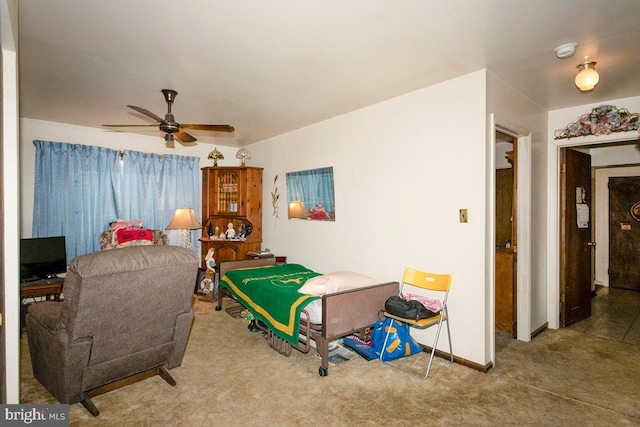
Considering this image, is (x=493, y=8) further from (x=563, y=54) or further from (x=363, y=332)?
(x=363, y=332)

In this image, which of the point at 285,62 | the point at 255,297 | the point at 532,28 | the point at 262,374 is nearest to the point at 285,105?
the point at 285,62

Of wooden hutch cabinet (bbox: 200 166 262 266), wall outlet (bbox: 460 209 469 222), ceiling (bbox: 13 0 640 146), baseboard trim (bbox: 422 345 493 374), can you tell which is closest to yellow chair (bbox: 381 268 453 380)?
baseboard trim (bbox: 422 345 493 374)

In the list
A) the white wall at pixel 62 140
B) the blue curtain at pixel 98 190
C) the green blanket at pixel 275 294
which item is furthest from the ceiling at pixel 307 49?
the green blanket at pixel 275 294

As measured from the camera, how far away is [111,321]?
215cm

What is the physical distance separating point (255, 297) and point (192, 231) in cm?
282

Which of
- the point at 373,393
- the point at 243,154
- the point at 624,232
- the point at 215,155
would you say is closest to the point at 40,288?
the point at 215,155

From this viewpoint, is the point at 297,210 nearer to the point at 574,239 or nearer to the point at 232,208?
the point at 232,208

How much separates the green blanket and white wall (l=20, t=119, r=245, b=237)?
93.1 inches

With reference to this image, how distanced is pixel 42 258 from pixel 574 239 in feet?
21.1

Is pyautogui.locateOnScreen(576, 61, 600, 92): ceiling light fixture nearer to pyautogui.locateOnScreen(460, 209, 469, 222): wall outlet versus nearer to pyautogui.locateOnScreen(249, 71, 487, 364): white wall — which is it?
pyautogui.locateOnScreen(249, 71, 487, 364): white wall

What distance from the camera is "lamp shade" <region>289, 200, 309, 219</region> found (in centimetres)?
475

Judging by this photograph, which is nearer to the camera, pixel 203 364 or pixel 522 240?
pixel 203 364

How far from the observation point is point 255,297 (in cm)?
351

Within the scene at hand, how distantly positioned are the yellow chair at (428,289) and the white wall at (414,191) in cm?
12
